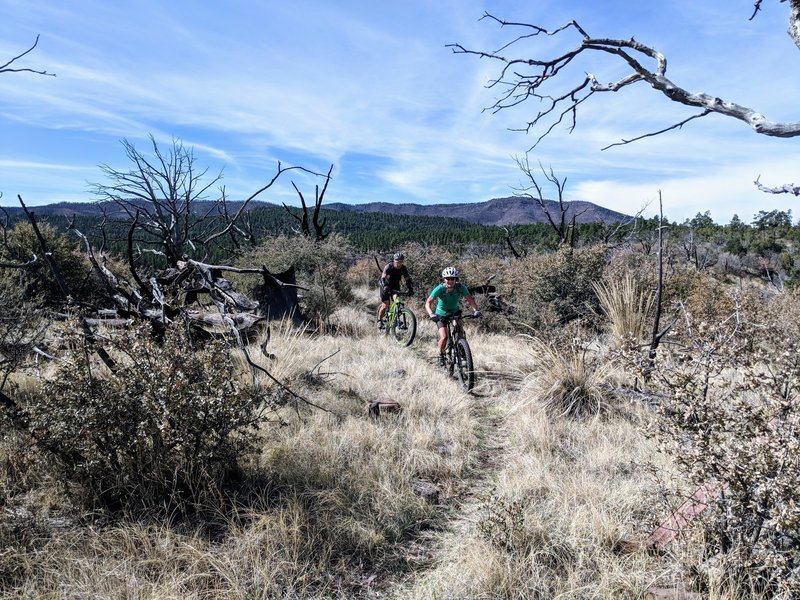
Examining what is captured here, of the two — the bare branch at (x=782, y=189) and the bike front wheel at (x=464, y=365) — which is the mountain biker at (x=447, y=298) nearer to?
the bike front wheel at (x=464, y=365)

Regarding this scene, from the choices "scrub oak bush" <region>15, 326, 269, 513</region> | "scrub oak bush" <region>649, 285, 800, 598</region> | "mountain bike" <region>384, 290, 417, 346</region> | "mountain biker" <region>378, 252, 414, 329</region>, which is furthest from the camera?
"mountain biker" <region>378, 252, 414, 329</region>

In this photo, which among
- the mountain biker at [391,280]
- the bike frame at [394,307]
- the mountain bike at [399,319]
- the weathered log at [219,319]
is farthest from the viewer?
the mountain biker at [391,280]

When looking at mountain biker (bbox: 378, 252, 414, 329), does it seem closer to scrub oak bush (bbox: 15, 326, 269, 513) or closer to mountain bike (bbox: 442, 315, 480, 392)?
mountain bike (bbox: 442, 315, 480, 392)

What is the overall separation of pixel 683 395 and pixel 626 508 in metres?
1.31

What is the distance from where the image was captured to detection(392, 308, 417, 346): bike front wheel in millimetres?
9328

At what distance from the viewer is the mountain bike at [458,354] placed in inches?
254

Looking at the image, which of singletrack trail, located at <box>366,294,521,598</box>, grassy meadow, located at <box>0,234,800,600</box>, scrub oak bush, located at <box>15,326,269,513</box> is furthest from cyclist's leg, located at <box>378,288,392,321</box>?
scrub oak bush, located at <box>15,326,269,513</box>

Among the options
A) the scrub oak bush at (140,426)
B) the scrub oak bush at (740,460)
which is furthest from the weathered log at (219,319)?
the scrub oak bush at (740,460)

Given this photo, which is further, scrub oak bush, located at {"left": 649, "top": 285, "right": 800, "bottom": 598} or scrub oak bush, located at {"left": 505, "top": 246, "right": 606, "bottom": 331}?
scrub oak bush, located at {"left": 505, "top": 246, "right": 606, "bottom": 331}

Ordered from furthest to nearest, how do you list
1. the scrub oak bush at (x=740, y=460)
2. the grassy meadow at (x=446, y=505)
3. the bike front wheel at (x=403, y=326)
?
the bike front wheel at (x=403, y=326) → the grassy meadow at (x=446, y=505) → the scrub oak bush at (x=740, y=460)

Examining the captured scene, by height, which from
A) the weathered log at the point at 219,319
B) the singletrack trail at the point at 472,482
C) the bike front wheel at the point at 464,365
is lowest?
the singletrack trail at the point at 472,482

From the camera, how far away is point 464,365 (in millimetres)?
6648

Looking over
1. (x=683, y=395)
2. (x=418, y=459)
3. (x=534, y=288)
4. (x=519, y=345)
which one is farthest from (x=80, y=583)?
(x=534, y=288)

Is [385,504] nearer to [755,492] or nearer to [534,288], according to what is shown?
[755,492]
